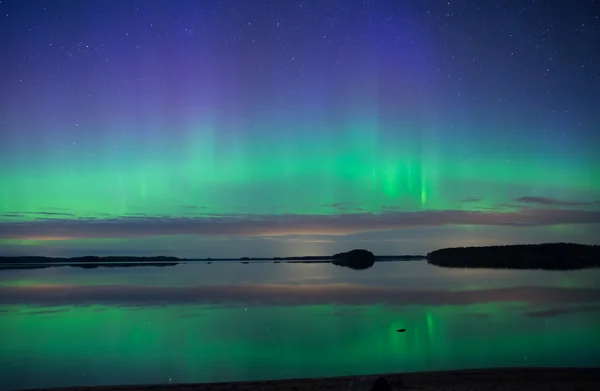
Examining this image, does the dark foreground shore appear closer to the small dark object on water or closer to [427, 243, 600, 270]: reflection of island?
the small dark object on water

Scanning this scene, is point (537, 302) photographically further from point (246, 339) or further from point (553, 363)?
point (246, 339)

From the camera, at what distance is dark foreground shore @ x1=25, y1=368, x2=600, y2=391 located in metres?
12.8

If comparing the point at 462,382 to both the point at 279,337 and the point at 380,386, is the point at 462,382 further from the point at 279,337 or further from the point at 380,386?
the point at 279,337

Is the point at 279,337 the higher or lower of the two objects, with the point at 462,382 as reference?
lower

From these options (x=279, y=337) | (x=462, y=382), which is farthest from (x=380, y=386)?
(x=279, y=337)

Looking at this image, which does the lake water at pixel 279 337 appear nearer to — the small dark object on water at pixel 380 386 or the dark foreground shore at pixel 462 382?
the dark foreground shore at pixel 462 382

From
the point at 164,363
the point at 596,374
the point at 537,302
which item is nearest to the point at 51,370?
the point at 164,363

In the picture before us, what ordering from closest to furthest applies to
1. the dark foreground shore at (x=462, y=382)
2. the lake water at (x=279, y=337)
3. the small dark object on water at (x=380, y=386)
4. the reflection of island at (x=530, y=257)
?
→ the small dark object on water at (x=380, y=386) → the dark foreground shore at (x=462, y=382) → the lake water at (x=279, y=337) → the reflection of island at (x=530, y=257)

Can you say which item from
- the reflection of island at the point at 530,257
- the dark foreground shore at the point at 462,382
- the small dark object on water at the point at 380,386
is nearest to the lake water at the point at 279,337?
the dark foreground shore at the point at 462,382

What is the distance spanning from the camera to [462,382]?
13.5 metres

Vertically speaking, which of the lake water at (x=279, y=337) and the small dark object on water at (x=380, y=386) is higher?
the small dark object on water at (x=380, y=386)

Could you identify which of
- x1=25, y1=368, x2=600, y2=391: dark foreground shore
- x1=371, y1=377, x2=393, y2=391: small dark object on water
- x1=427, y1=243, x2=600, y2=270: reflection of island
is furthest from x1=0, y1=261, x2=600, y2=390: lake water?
x1=427, y1=243, x2=600, y2=270: reflection of island

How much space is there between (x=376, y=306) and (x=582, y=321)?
13.0m

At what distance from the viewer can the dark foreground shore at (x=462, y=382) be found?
12844mm
